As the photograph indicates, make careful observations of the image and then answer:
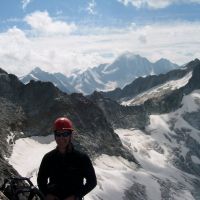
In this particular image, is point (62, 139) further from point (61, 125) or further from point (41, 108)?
point (41, 108)

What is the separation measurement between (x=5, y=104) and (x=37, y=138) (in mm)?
15665

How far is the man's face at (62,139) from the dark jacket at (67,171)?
288 mm

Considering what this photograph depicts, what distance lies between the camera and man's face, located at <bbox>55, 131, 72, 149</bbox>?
15.1 meters

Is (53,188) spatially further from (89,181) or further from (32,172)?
(32,172)

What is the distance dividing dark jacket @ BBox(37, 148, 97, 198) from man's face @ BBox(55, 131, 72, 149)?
288 millimetres

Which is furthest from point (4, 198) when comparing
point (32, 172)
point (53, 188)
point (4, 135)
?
point (4, 135)

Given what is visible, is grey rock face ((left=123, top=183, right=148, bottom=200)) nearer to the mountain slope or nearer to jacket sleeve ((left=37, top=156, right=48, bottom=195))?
the mountain slope

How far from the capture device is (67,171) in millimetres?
15312

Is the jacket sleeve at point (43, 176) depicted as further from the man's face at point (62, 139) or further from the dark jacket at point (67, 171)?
the man's face at point (62, 139)

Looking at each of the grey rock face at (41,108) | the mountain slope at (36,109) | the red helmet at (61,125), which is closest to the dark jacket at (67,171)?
the red helmet at (61,125)

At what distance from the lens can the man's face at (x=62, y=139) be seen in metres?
15.1

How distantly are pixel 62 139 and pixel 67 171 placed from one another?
95cm

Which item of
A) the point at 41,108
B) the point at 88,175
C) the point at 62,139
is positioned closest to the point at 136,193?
the point at 41,108

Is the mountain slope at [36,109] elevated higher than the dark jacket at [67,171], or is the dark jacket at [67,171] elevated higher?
the dark jacket at [67,171]
